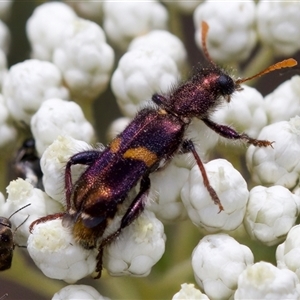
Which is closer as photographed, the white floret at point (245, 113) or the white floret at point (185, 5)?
the white floret at point (245, 113)

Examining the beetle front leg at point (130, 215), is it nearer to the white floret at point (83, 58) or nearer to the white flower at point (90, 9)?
the white floret at point (83, 58)

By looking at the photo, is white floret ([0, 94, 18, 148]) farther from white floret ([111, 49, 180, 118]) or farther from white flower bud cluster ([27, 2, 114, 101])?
white floret ([111, 49, 180, 118])

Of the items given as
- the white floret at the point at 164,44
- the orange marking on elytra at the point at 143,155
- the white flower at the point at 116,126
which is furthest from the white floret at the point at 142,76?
the orange marking on elytra at the point at 143,155

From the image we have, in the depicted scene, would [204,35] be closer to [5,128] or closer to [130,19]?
[130,19]

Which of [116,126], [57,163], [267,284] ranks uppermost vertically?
[57,163]

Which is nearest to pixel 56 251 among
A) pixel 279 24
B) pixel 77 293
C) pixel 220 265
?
pixel 77 293

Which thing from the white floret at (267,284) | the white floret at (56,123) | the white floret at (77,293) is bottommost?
the white floret at (77,293)
